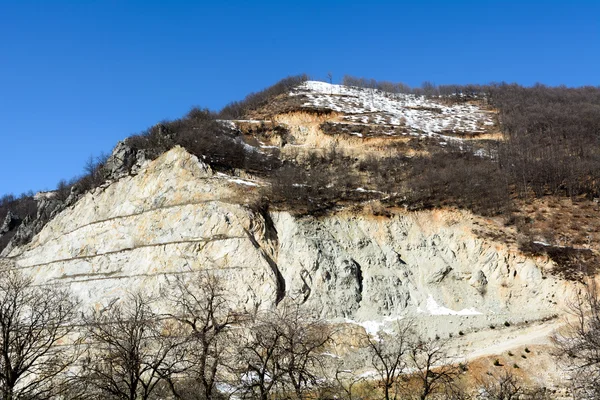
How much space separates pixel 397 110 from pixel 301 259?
55.0 meters

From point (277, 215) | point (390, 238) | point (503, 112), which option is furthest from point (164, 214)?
point (503, 112)

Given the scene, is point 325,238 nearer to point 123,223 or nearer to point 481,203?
point 481,203

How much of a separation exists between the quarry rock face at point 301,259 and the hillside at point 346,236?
4.6 inches

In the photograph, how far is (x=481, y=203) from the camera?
44.2m

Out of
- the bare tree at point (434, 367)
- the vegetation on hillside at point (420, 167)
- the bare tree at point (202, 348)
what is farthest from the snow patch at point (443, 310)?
the bare tree at point (202, 348)

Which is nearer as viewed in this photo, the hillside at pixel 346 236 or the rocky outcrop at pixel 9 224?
the hillside at pixel 346 236

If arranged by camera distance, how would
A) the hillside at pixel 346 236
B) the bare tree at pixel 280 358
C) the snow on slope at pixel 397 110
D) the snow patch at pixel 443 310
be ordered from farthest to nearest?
the snow on slope at pixel 397 110, the snow patch at pixel 443 310, the hillside at pixel 346 236, the bare tree at pixel 280 358

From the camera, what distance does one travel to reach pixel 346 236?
133 ft

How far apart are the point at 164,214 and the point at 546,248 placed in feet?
105

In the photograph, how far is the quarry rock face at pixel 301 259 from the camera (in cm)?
3562

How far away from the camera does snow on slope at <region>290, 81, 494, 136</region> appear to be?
74438 millimetres

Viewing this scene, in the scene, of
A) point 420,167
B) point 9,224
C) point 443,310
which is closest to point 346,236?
point 443,310

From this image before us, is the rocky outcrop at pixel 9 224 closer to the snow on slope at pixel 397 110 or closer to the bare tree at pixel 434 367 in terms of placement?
the snow on slope at pixel 397 110

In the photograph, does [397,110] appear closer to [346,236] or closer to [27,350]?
[346,236]
